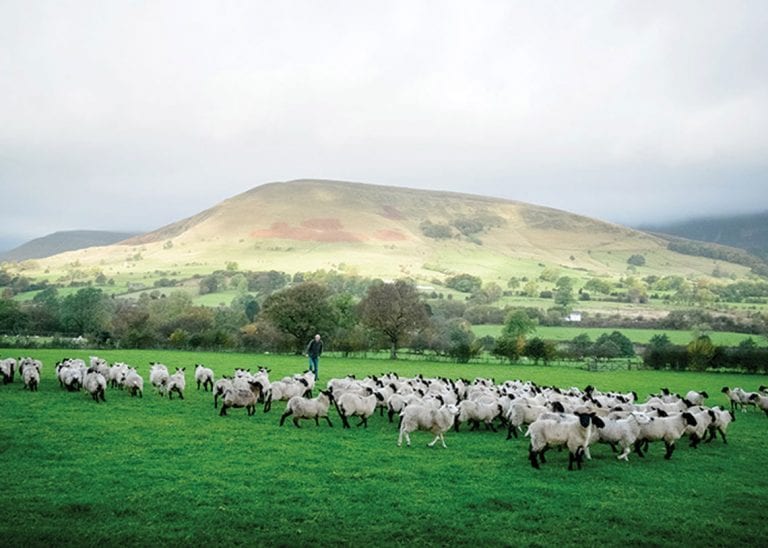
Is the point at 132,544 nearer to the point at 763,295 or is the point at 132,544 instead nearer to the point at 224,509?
the point at 224,509

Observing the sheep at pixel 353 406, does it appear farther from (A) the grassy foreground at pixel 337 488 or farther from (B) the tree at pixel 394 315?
(B) the tree at pixel 394 315

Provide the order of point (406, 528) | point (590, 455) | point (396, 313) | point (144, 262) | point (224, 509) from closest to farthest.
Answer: point (406, 528) < point (224, 509) < point (590, 455) < point (396, 313) < point (144, 262)

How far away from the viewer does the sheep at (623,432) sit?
50.3 feet

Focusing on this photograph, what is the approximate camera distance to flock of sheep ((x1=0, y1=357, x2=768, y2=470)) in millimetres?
14856

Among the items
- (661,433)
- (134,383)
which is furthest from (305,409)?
(661,433)

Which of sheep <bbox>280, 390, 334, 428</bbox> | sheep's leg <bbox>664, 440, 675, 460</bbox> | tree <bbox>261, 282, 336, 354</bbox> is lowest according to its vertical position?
sheep's leg <bbox>664, 440, 675, 460</bbox>

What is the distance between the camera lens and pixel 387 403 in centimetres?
2075

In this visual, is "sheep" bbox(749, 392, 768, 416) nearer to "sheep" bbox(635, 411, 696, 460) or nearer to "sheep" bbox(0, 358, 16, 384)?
"sheep" bbox(635, 411, 696, 460)

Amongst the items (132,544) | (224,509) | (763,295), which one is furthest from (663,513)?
(763,295)

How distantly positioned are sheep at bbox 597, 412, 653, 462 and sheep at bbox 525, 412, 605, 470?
1361 millimetres

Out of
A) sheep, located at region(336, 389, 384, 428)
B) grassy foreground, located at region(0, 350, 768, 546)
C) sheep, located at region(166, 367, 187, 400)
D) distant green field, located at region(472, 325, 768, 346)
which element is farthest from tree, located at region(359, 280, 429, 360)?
grassy foreground, located at region(0, 350, 768, 546)

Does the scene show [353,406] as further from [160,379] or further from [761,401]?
[761,401]

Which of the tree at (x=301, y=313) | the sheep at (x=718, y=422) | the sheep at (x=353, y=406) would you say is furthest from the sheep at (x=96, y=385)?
the tree at (x=301, y=313)

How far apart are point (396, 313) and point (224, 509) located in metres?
50.5
